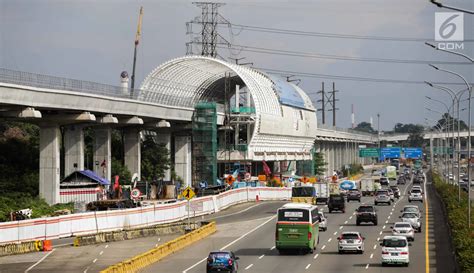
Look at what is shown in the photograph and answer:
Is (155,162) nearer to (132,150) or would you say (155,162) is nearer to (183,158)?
(183,158)

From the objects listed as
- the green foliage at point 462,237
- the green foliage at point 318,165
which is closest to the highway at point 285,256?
the green foliage at point 462,237

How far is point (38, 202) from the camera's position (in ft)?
233

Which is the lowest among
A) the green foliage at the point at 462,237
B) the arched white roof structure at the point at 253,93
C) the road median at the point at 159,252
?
the road median at the point at 159,252

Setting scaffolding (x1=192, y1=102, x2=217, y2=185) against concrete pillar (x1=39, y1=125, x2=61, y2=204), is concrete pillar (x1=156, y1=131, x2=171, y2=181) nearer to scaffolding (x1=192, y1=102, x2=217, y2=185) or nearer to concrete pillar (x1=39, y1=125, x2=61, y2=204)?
scaffolding (x1=192, y1=102, x2=217, y2=185)

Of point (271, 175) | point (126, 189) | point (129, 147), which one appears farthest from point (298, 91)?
point (126, 189)

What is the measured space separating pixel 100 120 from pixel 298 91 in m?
81.0

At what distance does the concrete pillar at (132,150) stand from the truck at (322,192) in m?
19.7

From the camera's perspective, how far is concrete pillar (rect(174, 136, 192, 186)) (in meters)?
117

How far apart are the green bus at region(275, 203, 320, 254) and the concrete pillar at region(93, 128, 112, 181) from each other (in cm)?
4197

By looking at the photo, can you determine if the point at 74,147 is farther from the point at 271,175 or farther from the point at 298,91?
the point at 298,91

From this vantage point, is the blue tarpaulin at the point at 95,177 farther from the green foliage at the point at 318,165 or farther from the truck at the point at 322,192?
the green foliage at the point at 318,165

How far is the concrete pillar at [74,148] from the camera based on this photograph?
83500 mm

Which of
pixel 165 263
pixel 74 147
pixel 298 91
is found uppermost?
pixel 298 91

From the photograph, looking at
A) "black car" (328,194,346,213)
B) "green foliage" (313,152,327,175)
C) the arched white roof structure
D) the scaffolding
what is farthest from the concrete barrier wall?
"green foliage" (313,152,327,175)
